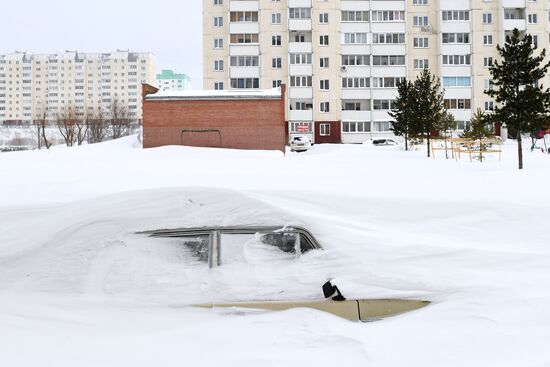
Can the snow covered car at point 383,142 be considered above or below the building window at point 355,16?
below

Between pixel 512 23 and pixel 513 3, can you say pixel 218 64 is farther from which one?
pixel 513 3

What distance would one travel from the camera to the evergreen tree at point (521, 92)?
18516 mm

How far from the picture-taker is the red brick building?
3316cm

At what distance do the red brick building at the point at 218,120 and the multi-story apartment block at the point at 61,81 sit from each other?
103779mm

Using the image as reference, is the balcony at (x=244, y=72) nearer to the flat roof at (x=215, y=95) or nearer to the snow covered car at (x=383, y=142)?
the snow covered car at (x=383, y=142)

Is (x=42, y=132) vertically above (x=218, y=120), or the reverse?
(x=42, y=132)

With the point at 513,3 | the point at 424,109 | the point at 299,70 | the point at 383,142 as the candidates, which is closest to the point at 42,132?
the point at 299,70

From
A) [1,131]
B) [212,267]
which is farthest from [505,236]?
[1,131]

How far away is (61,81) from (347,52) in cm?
9960

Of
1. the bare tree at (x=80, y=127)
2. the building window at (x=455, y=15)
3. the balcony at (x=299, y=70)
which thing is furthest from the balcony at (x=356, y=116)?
the bare tree at (x=80, y=127)

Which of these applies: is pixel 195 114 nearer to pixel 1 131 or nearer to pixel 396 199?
pixel 396 199

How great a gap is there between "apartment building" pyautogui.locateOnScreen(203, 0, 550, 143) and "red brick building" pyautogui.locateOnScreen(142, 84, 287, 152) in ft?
84.2

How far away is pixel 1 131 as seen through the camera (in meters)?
96.1

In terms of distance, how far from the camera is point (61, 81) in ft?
438
